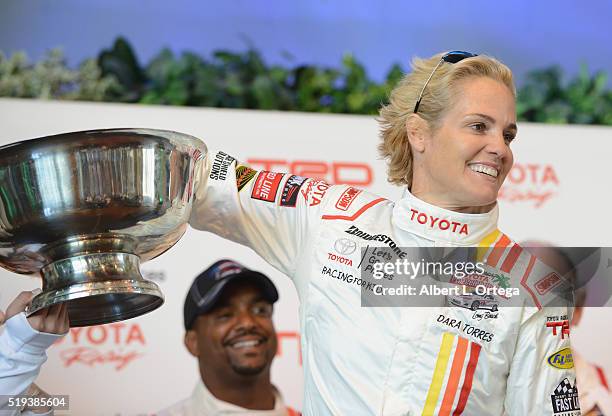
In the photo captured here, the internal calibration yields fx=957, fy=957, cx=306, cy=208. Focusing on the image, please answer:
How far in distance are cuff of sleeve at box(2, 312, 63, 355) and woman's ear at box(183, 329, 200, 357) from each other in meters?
0.95

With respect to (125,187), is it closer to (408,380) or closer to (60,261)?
(60,261)

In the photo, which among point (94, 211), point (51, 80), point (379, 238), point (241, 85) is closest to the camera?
point (94, 211)

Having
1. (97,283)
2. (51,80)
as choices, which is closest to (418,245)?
(97,283)

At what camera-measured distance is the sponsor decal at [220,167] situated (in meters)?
1.80

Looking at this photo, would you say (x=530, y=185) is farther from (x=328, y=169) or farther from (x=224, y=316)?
(x=224, y=316)

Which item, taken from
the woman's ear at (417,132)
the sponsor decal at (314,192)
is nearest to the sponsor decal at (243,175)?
the sponsor decal at (314,192)

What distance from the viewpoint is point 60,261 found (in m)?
1.54

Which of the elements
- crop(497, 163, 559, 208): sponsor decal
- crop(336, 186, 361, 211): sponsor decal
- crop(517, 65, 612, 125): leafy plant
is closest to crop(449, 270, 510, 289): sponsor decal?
crop(336, 186, 361, 211): sponsor decal

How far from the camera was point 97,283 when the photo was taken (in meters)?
1.51

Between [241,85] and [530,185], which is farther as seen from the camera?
[241,85]

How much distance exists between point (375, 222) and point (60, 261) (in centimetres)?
59

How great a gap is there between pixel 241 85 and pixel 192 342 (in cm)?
117

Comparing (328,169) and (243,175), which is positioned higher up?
(243,175)

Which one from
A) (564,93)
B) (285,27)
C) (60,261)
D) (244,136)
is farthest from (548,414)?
(285,27)
